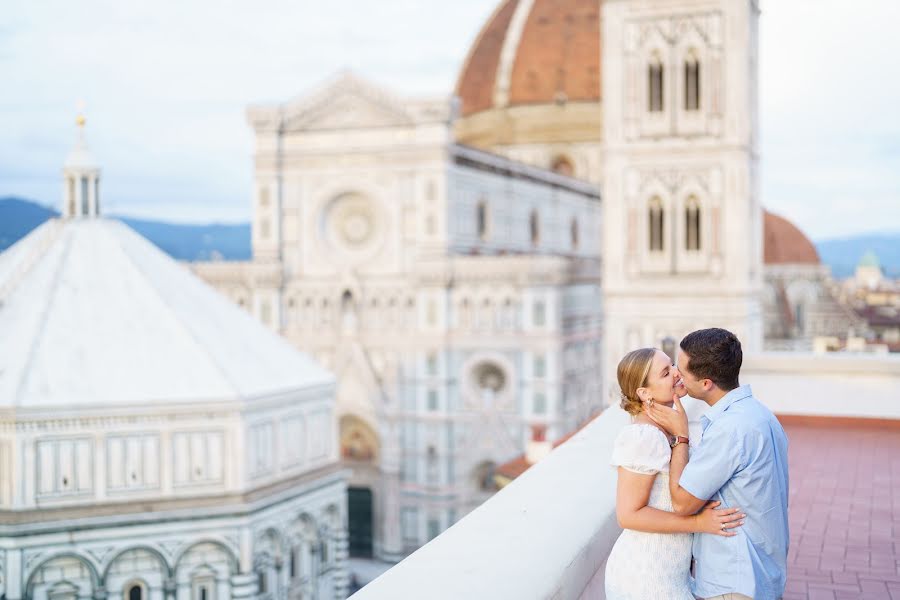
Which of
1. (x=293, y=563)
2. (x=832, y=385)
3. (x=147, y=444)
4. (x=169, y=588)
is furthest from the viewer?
(x=293, y=563)

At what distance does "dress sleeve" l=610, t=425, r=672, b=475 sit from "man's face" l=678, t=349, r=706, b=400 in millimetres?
434

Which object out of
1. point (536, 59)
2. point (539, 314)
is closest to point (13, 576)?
point (539, 314)

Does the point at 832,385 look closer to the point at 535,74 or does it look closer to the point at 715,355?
the point at 715,355

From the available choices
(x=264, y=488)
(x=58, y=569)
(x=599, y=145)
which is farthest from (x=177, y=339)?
(x=599, y=145)

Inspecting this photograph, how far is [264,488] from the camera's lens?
64.3 ft

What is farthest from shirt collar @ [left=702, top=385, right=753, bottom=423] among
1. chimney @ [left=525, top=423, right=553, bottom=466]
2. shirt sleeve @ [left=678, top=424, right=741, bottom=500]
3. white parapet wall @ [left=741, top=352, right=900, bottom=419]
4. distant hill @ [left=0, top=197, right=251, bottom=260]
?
distant hill @ [left=0, top=197, right=251, bottom=260]

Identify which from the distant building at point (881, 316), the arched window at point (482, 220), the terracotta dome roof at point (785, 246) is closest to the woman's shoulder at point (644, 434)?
the distant building at point (881, 316)

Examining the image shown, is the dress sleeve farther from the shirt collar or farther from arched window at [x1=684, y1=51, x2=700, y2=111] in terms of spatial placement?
arched window at [x1=684, y1=51, x2=700, y2=111]

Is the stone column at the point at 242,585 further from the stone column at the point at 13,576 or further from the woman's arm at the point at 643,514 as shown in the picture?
the woman's arm at the point at 643,514

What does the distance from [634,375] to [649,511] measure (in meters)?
0.52

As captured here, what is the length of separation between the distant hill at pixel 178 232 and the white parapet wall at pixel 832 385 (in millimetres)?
44028

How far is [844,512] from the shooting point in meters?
8.04

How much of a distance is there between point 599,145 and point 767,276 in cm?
1251

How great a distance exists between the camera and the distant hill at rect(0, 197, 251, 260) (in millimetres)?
50344
